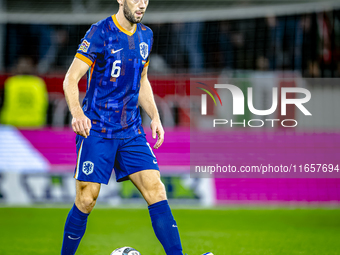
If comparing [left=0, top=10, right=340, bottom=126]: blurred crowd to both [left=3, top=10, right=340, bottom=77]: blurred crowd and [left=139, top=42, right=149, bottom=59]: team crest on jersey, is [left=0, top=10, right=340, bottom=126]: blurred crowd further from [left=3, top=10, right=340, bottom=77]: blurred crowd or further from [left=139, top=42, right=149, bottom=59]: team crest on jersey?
[left=139, top=42, right=149, bottom=59]: team crest on jersey

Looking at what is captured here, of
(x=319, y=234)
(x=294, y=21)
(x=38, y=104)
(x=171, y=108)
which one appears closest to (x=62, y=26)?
(x=38, y=104)

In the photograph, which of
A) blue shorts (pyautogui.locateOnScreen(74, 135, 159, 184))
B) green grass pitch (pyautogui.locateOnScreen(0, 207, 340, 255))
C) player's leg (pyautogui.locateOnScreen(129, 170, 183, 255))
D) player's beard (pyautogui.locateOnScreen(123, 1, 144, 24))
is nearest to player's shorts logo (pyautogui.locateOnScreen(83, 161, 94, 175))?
blue shorts (pyautogui.locateOnScreen(74, 135, 159, 184))

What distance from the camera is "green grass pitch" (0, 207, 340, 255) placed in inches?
185

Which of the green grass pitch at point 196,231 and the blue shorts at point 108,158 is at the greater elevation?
the blue shorts at point 108,158

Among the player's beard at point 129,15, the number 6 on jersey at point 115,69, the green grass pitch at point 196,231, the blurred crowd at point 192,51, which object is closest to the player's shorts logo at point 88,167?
the number 6 on jersey at point 115,69

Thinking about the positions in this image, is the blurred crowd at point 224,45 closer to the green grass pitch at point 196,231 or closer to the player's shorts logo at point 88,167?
the green grass pitch at point 196,231

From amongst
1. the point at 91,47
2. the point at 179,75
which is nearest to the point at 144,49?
the point at 91,47

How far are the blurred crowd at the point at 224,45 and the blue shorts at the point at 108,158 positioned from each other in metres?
6.51

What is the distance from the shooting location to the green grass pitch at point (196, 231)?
4695mm

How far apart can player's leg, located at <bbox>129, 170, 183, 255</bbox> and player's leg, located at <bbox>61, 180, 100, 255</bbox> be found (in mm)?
280

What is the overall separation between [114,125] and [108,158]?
0.73 feet

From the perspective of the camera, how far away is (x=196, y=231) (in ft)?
18.6

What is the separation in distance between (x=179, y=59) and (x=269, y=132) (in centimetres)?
356

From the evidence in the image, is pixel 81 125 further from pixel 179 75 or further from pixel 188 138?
pixel 179 75
